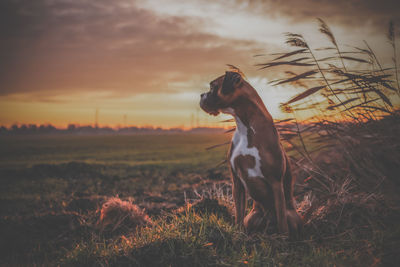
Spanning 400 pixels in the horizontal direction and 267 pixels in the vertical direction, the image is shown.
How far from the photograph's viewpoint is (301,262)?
2.23m

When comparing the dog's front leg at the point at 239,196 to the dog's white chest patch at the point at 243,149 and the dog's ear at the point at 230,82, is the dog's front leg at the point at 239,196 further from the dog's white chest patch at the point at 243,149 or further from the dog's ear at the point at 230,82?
the dog's ear at the point at 230,82

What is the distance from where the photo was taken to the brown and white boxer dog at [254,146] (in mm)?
2336

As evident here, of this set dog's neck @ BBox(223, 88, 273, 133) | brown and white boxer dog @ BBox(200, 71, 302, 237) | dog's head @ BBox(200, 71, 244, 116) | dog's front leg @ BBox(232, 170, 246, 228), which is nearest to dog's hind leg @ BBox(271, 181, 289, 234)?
brown and white boxer dog @ BBox(200, 71, 302, 237)

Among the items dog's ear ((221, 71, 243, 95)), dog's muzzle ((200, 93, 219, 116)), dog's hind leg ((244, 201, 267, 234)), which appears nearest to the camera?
dog's ear ((221, 71, 243, 95))

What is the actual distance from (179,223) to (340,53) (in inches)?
112

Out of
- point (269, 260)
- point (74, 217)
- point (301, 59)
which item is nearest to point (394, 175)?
point (301, 59)

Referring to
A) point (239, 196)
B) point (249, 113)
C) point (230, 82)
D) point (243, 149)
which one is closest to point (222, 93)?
point (230, 82)

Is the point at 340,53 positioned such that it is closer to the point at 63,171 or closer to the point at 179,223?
the point at 179,223

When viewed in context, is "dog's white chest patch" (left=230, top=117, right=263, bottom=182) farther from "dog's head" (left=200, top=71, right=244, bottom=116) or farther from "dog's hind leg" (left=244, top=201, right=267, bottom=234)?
"dog's hind leg" (left=244, top=201, right=267, bottom=234)

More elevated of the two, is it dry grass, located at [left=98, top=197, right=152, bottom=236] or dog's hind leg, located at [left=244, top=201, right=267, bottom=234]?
dog's hind leg, located at [left=244, top=201, right=267, bottom=234]

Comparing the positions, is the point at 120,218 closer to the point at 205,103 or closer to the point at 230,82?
the point at 205,103

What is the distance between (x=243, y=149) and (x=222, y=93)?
21.5 inches

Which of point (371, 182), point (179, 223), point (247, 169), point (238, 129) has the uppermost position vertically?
point (238, 129)

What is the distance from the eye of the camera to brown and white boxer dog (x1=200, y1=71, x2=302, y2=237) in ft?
7.66
